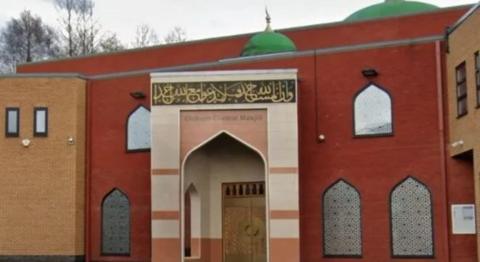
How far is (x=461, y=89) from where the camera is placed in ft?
48.2

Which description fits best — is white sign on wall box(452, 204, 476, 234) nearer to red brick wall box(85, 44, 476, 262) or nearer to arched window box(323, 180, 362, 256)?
red brick wall box(85, 44, 476, 262)

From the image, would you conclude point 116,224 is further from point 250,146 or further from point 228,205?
point 250,146

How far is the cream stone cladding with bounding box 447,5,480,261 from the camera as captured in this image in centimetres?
1372

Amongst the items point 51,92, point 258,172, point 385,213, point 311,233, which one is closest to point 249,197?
point 258,172

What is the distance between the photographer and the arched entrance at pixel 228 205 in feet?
56.9

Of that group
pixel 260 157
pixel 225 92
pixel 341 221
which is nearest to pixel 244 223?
pixel 260 157

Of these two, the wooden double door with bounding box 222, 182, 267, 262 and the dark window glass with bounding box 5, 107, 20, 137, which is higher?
the dark window glass with bounding box 5, 107, 20, 137

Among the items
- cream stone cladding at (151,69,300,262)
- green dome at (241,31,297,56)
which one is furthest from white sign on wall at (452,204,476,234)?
green dome at (241,31,297,56)

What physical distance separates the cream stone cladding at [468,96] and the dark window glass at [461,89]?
97mm

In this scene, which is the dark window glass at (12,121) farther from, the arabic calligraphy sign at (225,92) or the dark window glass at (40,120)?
the arabic calligraphy sign at (225,92)

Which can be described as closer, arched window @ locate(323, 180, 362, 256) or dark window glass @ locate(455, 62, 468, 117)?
dark window glass @ locate(455, 62, 468, 117)

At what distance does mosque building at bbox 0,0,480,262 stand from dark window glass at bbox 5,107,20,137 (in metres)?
0.03

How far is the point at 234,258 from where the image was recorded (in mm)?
17438

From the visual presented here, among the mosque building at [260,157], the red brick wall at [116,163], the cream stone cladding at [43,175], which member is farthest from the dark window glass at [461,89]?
the cream stone cladding at [43,175]
